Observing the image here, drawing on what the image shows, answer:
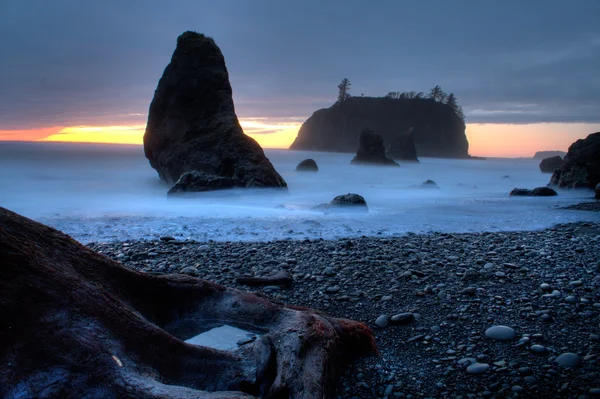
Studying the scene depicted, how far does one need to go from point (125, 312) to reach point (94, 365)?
41cm

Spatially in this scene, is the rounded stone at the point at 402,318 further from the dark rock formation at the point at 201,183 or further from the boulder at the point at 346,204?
the dark rock formation at the point at 201,183

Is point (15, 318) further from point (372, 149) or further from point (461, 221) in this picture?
point (372, 149)

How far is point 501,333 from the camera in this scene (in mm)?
3287

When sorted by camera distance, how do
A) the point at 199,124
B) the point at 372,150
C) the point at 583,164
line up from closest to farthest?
the point at 199,124 < the point at 583,164 < the point at 372,150

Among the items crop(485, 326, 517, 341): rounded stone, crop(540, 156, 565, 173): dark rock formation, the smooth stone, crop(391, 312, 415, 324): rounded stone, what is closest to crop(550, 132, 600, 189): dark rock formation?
crop(485, 326, 517, 341): rounded stone

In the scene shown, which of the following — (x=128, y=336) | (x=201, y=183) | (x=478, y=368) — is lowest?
(x=478, y=368)

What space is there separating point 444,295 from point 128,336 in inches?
118

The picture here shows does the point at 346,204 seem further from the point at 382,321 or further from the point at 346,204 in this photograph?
the point at 382,321

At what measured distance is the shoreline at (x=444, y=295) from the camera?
9.14 feet

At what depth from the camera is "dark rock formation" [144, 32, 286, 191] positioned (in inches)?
625

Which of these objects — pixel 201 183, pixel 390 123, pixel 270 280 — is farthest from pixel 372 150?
pixel 390 123

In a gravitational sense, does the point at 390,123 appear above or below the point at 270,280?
above

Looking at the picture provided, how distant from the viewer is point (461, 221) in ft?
33.2

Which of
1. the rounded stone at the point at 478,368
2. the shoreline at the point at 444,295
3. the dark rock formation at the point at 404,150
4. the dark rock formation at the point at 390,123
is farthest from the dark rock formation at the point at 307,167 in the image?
the dark rock formation at the point at 390,123
